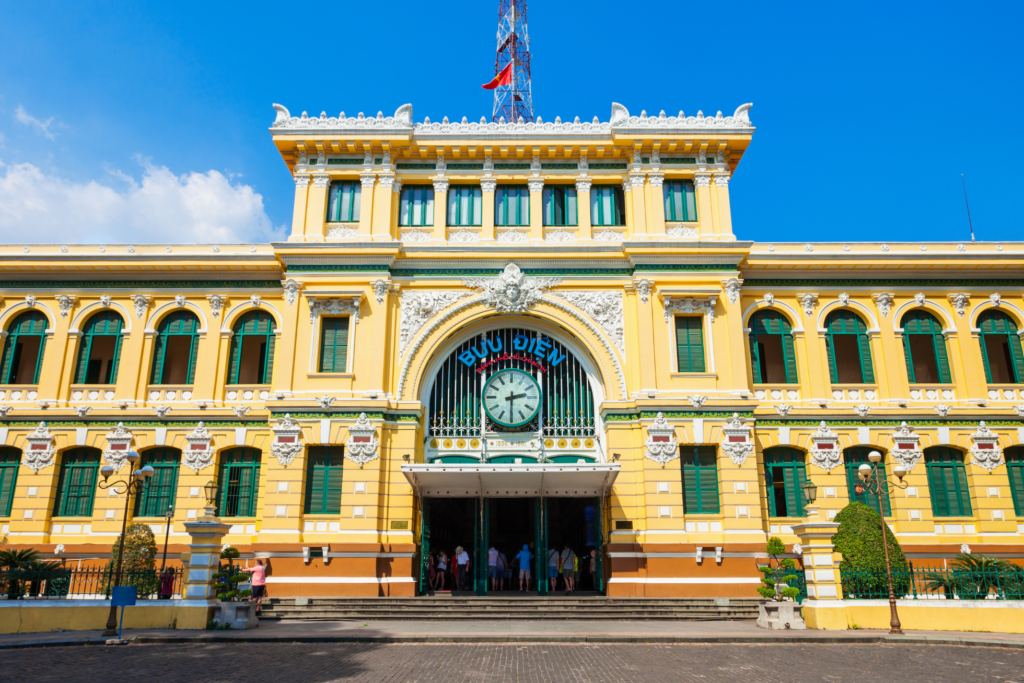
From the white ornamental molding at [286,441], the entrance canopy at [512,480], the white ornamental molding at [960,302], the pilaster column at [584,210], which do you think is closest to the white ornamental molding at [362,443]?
the entrance canopy at [512,480]

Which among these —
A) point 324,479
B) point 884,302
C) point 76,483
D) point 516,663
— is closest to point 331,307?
point 324,479

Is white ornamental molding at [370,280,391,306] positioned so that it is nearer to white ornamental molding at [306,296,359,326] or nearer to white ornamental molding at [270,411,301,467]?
white ornamental molding at [306,296,359,326]

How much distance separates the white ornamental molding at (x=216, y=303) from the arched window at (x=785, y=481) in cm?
2290

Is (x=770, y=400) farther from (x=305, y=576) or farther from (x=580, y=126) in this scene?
(x=305, y=576)

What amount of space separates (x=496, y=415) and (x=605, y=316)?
5.81 metres

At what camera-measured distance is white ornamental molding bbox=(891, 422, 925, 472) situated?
2761 cm

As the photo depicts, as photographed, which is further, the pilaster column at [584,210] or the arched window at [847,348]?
the pilaster column at [584,210]

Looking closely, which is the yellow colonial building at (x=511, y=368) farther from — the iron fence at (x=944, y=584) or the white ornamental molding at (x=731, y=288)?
the iron fence at (x=944, y=584)

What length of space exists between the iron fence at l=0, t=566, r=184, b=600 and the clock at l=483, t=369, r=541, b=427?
12044mm

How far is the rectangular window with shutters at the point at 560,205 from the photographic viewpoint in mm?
29641

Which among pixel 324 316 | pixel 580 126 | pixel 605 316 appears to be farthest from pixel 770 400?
pixel 324 316

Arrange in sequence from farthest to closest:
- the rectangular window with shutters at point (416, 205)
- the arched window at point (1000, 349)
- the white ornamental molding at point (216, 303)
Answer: the rectangular window with shutters at point (416, 205)
the white ornamental molding at point (216, 303)
the arched window at point (1000, 349)

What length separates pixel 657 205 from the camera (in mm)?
28984

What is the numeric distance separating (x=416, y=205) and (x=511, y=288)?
5650 mm
